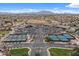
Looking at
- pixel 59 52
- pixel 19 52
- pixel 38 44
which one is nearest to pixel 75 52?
pixel 59 52

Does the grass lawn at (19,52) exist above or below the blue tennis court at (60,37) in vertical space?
below

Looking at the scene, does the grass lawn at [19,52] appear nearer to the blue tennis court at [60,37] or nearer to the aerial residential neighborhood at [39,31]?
the aerial residential neighborhood at [39,31]

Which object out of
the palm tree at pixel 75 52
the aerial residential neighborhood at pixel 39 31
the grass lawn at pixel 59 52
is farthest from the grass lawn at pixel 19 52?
the palm tree at pixel 75 52

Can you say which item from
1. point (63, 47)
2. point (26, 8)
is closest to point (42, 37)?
point (63, 47)

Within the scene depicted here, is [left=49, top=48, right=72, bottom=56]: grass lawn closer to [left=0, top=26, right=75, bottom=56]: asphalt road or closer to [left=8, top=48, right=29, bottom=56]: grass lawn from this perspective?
[left=0, top=26, right=75, bottom=56]: asphalt road

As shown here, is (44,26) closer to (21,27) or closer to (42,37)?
(42,37)

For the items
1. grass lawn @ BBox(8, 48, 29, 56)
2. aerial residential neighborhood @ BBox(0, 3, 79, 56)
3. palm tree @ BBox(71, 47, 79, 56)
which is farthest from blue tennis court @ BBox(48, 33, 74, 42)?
grass lawn @ BBox(8, 48, 29, 56)

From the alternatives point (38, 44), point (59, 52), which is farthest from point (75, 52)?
point (38, 44)

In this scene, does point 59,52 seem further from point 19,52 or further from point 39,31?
point 19,52

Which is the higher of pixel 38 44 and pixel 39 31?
pixel 39 31
